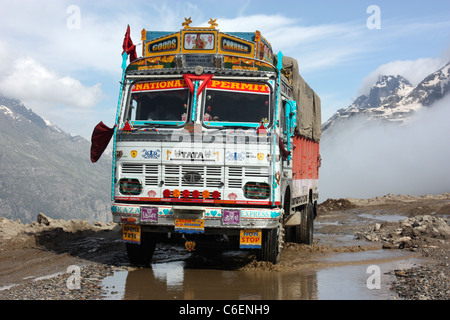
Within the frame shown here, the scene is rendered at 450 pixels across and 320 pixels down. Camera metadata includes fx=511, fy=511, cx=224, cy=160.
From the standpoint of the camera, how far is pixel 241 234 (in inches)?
333

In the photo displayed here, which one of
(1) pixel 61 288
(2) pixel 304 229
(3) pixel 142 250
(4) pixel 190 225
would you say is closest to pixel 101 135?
(3) pixel 142 250

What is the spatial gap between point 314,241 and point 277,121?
6837 mm

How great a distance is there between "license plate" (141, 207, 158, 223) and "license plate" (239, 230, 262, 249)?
145cm

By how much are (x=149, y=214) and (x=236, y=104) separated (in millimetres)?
2353

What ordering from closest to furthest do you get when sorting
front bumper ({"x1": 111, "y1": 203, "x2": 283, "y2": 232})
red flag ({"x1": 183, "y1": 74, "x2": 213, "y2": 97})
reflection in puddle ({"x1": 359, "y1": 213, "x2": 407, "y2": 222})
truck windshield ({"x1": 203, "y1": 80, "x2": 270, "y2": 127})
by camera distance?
1. front bumper ({"x1": 111, "y1": 203, "x2": 283, "y2": 232})
2. truck windshield ({"x1": 203, "y1": 80, "x2": 270, "y2": 127})
3. red flag ({"x1": 183, "y1": 74, "x2": 213, "y2": 97})
4. reflection in puddle ({"x1": 359, "y1": 213, "x2": 407, "y2": 222})

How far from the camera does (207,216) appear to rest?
830cm

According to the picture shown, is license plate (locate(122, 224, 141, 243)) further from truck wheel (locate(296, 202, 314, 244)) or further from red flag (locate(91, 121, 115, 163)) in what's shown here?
truck wheel (locate(296, 202, 314, 244))

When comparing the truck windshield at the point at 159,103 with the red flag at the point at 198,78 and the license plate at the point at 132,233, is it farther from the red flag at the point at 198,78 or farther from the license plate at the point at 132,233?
the license plate at the point at 132,233

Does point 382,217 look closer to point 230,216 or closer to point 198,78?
point 230,216

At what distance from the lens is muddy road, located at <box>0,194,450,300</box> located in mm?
7238

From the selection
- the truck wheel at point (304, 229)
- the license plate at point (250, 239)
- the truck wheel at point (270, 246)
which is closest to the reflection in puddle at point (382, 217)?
the truck wheel at point (304, 229)

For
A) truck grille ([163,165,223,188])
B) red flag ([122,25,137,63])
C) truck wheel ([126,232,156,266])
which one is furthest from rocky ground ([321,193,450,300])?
red flag ([122,25,137,63])

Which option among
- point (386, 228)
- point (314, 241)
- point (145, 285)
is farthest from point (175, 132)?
point (386, 228)
